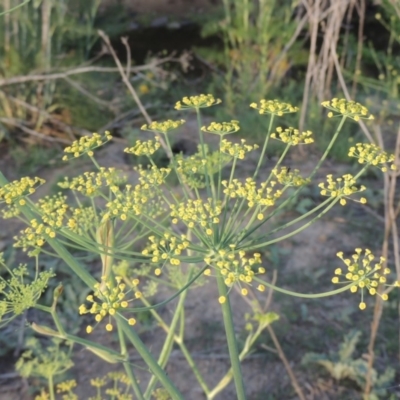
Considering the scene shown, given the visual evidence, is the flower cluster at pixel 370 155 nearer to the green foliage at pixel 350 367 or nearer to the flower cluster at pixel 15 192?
the flower cluster at pixel 15 192

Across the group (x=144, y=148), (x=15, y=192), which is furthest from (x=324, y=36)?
(x=15, y=192)

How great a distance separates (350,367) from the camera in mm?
2760

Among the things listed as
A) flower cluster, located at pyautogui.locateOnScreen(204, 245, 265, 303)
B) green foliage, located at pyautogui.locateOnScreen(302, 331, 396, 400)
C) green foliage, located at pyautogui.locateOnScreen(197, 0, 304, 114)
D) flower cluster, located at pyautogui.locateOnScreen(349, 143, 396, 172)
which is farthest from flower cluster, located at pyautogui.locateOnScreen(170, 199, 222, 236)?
green foliage, located at pyautogui.locateOnScreen(197, 0, 304, 114)

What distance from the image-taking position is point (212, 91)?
534 cm

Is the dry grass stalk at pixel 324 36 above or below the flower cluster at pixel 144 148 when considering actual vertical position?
below

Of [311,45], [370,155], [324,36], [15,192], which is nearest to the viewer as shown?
[15,192]

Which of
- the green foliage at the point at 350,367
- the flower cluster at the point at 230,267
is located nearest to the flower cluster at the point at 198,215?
the flower cluster at the point at 230,267

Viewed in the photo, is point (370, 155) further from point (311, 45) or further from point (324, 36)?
point (324, 36)

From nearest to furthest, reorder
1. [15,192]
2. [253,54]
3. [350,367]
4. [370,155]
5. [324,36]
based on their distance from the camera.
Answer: [15,192] → [370,155] → [350,367] → [324,36] → [253,54]

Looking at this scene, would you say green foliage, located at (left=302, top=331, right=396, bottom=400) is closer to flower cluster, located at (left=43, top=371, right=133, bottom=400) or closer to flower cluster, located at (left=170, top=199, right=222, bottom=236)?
flower cluster, located at (left=43, top=371, right=133, bottom=400)

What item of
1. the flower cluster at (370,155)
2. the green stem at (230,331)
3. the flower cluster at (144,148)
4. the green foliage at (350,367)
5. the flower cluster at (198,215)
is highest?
the flower cluster at (144,148)

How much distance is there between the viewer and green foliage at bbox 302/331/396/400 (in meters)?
2.67

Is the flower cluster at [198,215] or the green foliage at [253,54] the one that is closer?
the flower cluster at [198,215]

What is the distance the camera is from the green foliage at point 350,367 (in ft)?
8.76
